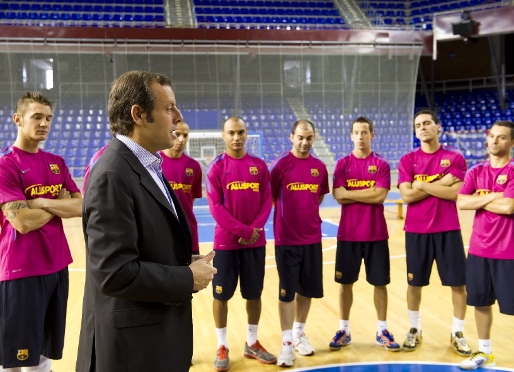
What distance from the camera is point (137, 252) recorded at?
66.2 inches

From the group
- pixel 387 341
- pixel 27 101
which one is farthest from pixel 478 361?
pixel 27 101

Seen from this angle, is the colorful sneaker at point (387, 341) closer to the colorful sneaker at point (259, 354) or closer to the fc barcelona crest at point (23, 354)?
the colorful sneaker at point (259, 354)

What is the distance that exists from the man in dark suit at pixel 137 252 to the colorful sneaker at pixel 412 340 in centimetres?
308

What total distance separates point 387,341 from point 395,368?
1.47 ft

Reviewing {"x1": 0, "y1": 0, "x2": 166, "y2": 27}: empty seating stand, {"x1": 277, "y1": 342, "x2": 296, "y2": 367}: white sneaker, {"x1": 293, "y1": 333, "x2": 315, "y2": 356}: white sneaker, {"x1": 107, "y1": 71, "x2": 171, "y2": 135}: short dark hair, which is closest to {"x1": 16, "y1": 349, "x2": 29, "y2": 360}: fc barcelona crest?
{"x1": 277, "y1": 342, "x2": 296, "y2": 367}: white sneaker

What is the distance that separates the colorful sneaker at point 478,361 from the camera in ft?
13.1

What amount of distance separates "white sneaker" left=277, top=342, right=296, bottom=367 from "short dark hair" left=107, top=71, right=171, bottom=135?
289 centimetres

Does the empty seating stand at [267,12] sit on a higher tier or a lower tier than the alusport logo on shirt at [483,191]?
higher

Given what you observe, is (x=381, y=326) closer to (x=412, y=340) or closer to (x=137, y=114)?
(x=412, y=340)

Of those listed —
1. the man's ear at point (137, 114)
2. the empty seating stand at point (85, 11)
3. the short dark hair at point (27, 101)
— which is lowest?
the man's ear at point (137, 114)

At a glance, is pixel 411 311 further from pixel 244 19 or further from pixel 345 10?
pixel 345 10

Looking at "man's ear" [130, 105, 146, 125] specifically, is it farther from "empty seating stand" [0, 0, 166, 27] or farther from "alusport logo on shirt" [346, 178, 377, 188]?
"empty seating stand" [0, 0, 166, 27]

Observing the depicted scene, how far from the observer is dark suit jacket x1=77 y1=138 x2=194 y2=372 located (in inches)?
64.7

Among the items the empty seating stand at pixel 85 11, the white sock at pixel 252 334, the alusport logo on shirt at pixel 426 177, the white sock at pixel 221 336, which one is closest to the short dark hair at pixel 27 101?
the white sock at pixel 221 336
